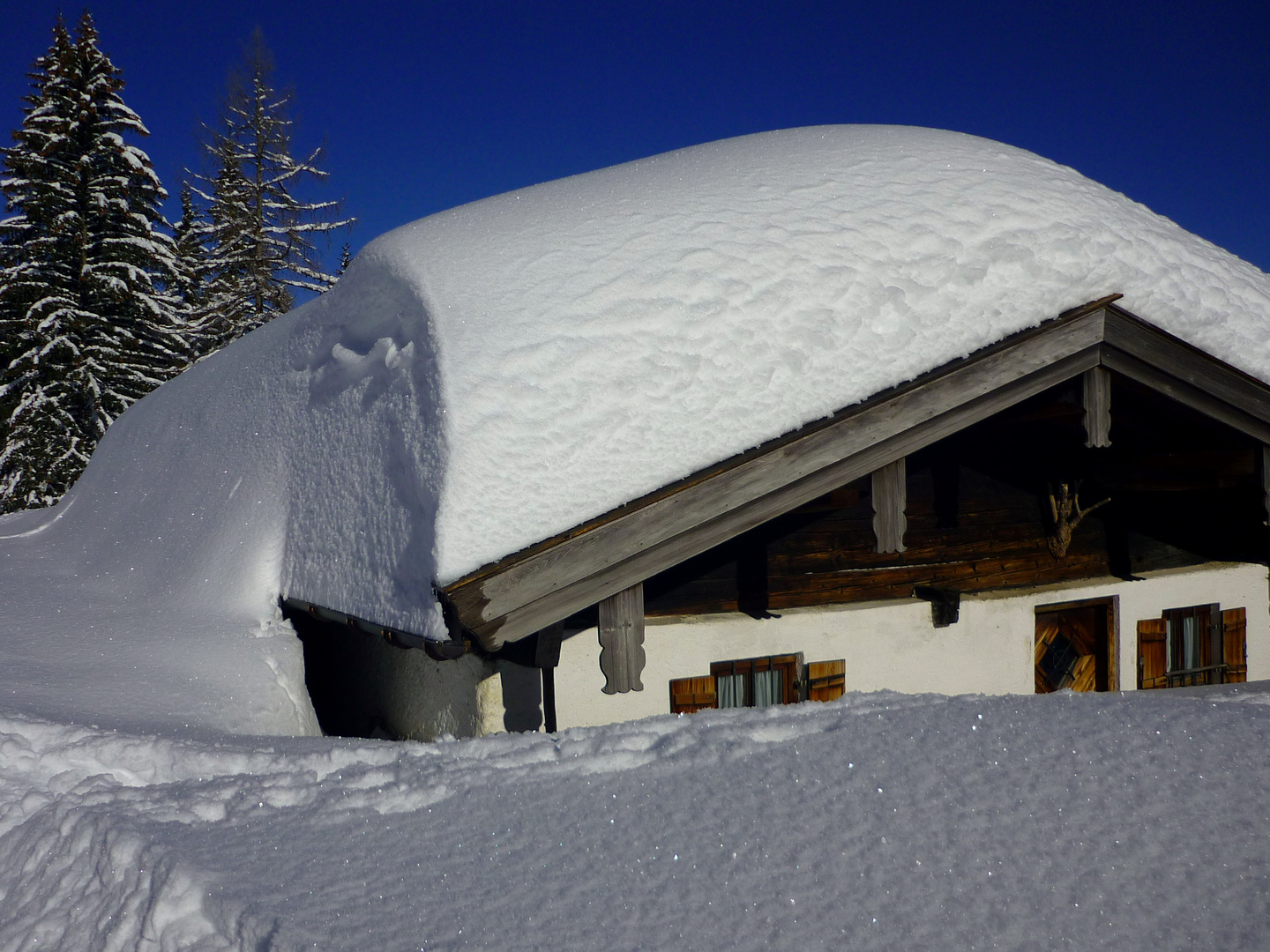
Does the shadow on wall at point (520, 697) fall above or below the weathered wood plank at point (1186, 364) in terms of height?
below

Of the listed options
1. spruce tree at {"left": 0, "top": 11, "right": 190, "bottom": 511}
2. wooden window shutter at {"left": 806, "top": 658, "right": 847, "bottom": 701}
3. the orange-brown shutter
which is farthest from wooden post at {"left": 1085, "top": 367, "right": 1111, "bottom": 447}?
spruce tree at {"left": 0, "top": 11, "right": 190, "bottom": 511}

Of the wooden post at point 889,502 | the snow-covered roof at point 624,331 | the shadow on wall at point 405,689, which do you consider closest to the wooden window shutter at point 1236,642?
the snow-covered roof at point 624,331

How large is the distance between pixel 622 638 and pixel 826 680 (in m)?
2.06

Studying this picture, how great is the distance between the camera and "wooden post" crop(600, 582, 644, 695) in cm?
366

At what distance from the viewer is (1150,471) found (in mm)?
5617

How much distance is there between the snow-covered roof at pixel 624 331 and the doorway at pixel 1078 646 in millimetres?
2205

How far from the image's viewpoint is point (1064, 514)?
5.97m

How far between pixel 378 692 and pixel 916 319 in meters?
3.84

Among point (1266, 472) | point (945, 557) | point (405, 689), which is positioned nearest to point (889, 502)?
point (945, 557)

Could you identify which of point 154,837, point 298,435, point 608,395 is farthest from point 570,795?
point 298,435

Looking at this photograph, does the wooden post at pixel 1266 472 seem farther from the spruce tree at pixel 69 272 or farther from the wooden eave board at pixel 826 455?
the spruce tree at pixel 69 272

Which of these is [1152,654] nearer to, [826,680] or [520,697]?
[826,680]

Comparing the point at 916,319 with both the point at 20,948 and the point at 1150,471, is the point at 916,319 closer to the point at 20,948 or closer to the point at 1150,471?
the point at 1150,471

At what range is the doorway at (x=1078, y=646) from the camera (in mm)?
6145
